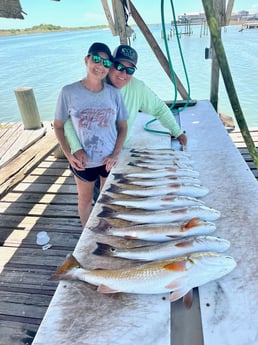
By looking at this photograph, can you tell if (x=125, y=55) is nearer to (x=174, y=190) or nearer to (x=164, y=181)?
(x=164, y=181)

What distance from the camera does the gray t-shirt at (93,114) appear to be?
2.00m

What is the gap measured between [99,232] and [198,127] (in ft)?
6.84

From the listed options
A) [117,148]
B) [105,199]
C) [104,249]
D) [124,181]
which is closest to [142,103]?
[117,148]

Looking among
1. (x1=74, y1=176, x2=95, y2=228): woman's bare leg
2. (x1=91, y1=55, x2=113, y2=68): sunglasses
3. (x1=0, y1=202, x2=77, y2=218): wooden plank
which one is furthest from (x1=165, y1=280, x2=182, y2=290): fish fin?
(x1=0, y1=202, x2=77, y2=218): wooden plank

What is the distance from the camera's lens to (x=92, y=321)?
3.53 ft

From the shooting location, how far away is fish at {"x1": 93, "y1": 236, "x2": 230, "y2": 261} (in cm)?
126

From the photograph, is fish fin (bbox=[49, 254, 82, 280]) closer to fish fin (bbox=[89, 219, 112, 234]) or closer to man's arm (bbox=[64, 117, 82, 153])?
fish fin (bbox=[89, 219, 112, 234])

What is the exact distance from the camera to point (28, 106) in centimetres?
596

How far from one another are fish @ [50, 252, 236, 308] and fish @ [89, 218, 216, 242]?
7.0 inches

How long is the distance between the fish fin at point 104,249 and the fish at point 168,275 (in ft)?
0.45

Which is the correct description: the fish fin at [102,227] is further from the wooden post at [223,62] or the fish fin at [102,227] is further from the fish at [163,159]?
the wooden post at [223,62]

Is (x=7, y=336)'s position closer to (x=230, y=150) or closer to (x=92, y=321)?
(x=92, y=321)

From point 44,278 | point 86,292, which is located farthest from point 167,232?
point 44,278

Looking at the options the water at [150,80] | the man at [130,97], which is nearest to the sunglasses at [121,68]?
the man at [130,97]
